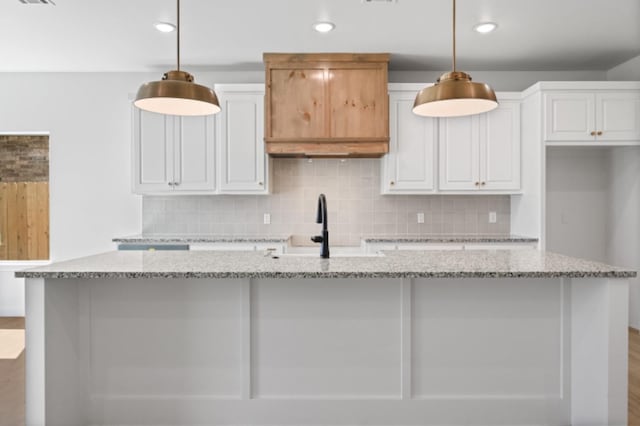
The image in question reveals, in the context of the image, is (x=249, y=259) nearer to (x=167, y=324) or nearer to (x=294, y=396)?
(x=167, y=324)

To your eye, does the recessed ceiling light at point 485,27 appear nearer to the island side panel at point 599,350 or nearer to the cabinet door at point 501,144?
the cabinet door at point 501,144

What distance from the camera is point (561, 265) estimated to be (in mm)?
1926

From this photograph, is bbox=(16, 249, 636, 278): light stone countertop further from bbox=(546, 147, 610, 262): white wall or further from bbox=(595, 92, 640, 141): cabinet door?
bbox=(546, 147, 610, 262): white wall

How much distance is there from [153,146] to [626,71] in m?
4.78

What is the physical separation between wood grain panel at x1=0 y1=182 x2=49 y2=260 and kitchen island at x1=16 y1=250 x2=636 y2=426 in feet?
9.92

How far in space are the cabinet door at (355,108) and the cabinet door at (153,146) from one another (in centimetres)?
162

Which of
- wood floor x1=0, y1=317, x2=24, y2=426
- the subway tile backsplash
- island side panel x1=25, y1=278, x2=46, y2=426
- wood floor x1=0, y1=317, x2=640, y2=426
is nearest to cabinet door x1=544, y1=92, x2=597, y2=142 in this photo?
the subway tile backsplash

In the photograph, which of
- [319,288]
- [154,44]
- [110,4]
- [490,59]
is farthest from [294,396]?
[490,59]

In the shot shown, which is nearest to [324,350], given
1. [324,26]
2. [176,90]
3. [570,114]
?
[176,90]

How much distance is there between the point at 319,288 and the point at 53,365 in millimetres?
1323

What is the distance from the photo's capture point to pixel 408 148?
155 inches

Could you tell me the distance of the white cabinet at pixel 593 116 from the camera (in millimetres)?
3691

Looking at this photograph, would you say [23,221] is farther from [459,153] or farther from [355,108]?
[459,153]

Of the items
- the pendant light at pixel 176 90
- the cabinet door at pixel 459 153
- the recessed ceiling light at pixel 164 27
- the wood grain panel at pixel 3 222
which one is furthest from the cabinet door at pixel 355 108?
the wood grain panel at pixel 3 222
